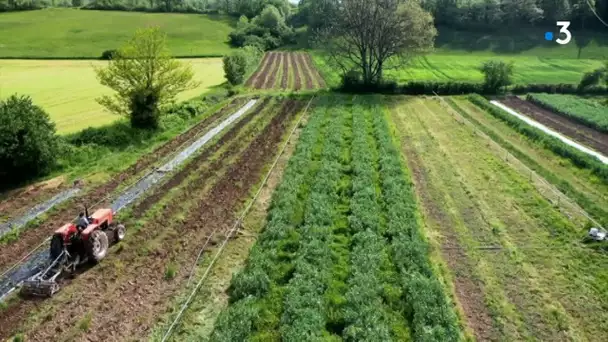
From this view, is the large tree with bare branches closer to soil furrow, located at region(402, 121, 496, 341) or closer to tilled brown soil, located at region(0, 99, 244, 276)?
tilled brown soil, located at region(0, 99, 244, 276)

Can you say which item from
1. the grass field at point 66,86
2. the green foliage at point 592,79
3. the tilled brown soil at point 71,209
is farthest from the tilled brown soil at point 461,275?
the green foliage at point 592,79

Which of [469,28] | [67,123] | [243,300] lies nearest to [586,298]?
[243,300]

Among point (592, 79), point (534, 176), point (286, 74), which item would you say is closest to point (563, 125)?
point (534, 176)

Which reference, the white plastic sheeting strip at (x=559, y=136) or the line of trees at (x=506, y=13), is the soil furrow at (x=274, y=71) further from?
the white plastic sheeting strip at (x=559, y=136)

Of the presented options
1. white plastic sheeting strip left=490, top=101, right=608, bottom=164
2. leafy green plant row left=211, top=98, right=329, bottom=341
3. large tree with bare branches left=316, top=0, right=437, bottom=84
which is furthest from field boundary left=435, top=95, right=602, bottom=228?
large tree with bare branches left=316, top=0, right=437, bottom=84

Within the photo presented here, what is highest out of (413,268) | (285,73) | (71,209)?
(285,73)

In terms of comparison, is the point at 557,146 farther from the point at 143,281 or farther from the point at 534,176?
the point at 143,281
